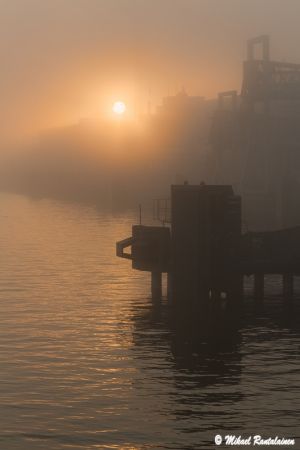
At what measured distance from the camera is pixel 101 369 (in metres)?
30.9

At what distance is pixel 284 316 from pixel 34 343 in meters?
11.4

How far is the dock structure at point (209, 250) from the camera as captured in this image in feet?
126

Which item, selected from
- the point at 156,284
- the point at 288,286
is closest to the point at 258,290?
the point at 288,286

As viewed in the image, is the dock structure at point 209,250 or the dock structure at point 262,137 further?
the dock structure at point 262,137

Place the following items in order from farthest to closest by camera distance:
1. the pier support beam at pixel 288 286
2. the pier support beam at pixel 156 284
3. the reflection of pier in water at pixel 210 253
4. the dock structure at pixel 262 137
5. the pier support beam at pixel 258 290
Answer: the dock structure at pixel 262 137, the pier support beam at pixel 258 290, the pier support beam at pixel 288 286, the pier support beam at pixel 156 284, the reflection of pier in water at pixel 210 253

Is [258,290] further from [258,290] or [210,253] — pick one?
[210,253]

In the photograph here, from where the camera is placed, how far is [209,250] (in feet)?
125

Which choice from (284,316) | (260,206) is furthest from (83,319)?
(260,206)

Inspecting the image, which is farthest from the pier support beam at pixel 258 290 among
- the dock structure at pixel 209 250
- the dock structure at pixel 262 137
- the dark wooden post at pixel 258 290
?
the dock structure at pixel 262 137

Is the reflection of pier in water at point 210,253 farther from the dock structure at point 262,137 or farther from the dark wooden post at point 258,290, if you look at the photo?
the dock structure at point 262,137

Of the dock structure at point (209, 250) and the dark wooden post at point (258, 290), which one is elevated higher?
the dock structure at point (209, 250)

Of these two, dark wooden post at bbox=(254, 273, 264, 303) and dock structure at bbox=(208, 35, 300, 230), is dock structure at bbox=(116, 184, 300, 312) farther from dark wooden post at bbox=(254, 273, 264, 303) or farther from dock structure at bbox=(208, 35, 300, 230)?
dock structure at bbox=(208, 35, 300, 230)

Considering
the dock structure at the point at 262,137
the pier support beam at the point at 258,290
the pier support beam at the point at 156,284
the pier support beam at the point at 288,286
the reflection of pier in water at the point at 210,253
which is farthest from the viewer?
the dock structure at the point at 262,137

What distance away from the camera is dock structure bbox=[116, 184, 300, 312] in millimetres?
38344
